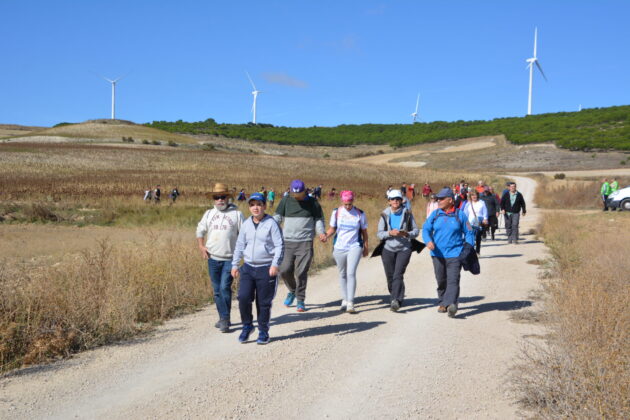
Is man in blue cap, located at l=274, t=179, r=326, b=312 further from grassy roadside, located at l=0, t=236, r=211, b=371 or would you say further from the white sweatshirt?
grassy roadside, located at l=0, t=236, r=211, b=371

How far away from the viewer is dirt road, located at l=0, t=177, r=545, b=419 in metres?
4.84

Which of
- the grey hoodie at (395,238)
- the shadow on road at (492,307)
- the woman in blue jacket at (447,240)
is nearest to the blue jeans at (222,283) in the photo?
the grey hoodie at (395,238)

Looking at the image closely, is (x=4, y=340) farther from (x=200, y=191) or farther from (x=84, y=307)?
(x=200, y=191)

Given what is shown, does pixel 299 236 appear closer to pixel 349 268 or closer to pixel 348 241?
pixel 348 241

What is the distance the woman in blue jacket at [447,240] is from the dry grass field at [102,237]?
12.8 ft

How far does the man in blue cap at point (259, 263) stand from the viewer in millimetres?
6875

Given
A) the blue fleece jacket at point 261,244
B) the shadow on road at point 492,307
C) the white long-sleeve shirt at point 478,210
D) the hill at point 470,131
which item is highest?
the hill at point 470,131

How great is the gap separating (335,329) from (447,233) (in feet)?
7.37

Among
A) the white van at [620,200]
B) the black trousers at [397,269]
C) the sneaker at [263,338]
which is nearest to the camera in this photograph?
the sneaker at [263,338]

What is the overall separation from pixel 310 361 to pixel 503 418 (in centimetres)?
218

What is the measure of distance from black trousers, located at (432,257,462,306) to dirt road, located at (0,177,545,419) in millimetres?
268

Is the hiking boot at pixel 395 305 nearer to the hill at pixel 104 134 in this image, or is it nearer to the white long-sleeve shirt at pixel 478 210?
the white long-sleeve shirt at pixel 478 210

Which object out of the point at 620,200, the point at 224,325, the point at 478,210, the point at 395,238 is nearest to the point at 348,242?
the point at 395,238

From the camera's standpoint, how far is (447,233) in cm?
844
